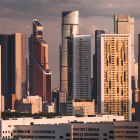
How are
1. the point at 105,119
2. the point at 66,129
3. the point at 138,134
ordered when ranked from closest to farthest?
the point at 66,129, the point at 138,134, the point at 105,119

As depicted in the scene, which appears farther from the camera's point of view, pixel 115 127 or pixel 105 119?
pixel 105 119

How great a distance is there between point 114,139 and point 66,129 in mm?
12045

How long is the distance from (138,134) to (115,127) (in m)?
5.08

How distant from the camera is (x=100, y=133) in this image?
124 m

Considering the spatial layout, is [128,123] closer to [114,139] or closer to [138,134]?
[138,134]

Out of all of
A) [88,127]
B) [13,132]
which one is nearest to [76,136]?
[88,127]

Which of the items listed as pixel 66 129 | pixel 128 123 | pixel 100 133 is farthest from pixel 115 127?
pixel 66 129

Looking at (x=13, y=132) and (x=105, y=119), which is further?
(x=105, y=119)

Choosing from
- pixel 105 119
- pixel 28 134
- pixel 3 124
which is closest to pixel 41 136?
pixel 28 134

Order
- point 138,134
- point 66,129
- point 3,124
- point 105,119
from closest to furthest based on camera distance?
point 66,129 < point 3,124 < point 138,134 < point 105,119

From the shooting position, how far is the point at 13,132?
404ft

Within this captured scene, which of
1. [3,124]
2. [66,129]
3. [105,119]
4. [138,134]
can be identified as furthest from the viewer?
[105,119]

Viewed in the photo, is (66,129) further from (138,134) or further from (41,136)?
(138,134)

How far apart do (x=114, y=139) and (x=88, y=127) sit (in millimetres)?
5625
